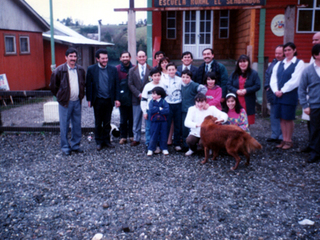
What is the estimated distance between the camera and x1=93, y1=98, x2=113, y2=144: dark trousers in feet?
19.4

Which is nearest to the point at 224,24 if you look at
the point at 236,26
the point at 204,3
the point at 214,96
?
the point at 236,26

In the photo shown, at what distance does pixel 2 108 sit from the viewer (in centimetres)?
758

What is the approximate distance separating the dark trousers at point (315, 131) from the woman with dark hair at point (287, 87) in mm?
510

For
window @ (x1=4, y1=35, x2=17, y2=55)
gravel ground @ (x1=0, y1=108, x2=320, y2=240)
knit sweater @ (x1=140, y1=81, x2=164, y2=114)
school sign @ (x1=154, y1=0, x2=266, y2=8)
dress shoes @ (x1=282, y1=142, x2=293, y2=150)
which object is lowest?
gravel ground @ (x1=0, y1=108, x2=320, y2=240)

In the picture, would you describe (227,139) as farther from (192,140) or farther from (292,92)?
(292,92)

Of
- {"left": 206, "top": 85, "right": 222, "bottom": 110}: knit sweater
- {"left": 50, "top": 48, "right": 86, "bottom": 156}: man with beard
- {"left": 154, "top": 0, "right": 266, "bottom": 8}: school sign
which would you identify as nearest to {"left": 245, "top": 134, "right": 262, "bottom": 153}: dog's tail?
{"left": 206, "top": 85, "right": 222, "bottom": 110}: knit sweater

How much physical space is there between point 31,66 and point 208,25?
8532mm

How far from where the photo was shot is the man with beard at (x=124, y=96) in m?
6.08

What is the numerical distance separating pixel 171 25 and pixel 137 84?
7693mm

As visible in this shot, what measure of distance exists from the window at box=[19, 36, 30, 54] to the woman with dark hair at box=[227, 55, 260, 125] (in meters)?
11.7

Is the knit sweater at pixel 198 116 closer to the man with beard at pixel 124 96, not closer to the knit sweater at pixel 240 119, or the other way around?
the knit sweater at pixel 240 119

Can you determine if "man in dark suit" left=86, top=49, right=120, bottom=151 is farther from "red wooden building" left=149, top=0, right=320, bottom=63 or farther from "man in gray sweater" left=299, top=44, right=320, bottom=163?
"man in gray sweater" left=299, top=44, right=320, bottom=163

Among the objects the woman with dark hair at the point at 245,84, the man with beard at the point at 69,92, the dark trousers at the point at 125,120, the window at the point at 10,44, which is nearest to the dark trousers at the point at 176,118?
the dark trousers at the point at 125,120

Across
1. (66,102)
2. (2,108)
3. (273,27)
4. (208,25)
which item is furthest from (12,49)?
(273,27)
